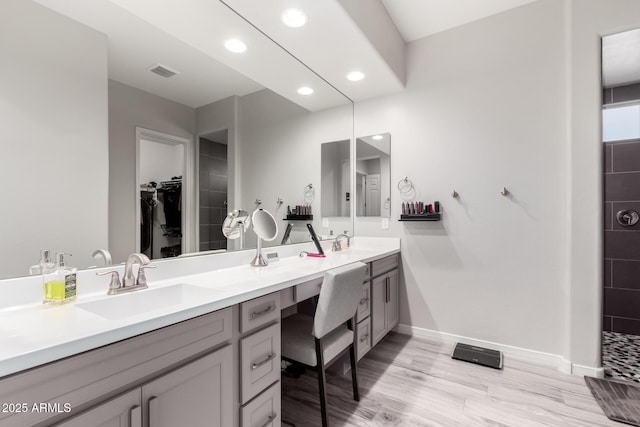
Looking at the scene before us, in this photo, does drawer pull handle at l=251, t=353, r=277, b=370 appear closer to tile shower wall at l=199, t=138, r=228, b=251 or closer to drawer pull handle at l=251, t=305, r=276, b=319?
drawer pull handle at l=251, t=305, r=276, b=319

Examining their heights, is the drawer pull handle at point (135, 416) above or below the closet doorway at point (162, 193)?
below

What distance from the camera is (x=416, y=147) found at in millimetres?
2709

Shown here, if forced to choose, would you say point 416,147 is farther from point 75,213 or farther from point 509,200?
point 75,213

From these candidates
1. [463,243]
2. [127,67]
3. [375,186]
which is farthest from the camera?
[375,186]

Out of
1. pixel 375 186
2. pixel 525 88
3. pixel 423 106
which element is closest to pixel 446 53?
pixel 423 106

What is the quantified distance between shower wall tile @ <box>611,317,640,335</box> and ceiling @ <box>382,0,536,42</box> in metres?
3.02

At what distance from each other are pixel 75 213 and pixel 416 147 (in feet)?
8.26

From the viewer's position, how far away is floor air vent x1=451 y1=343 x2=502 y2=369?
217cm

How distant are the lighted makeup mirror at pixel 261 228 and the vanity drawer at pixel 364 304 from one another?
2.38ft

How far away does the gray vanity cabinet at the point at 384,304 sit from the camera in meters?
2.25

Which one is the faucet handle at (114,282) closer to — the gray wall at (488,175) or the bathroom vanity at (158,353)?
the bathroom vanity at (158,353)

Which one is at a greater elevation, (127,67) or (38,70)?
(127,67)

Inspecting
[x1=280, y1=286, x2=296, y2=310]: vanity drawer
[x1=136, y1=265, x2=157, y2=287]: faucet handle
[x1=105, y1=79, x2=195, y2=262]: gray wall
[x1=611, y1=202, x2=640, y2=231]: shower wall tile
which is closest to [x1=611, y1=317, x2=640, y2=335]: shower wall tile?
[x1=611, y1=202, x2=640, y2=231]: shower wall tile

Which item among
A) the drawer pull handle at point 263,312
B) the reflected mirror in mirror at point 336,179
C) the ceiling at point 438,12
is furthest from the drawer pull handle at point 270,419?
the ceiling at point 438,12
